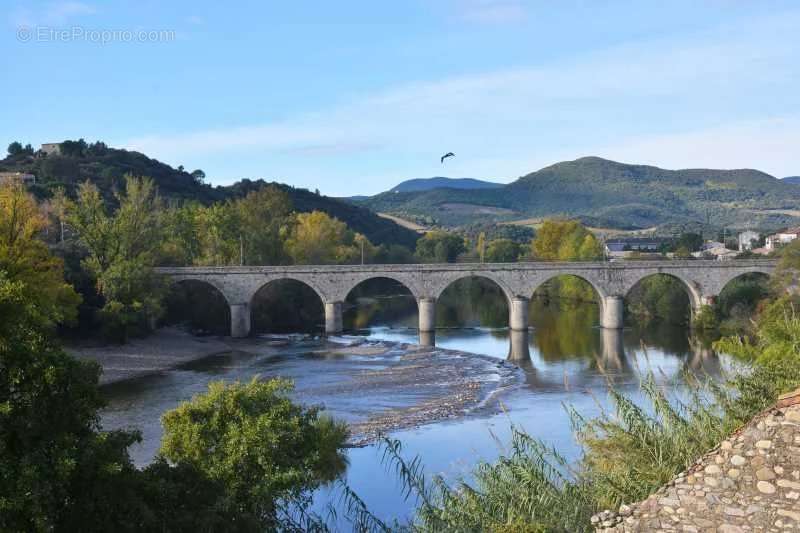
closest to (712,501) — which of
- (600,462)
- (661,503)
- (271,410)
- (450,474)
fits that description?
(661,503)

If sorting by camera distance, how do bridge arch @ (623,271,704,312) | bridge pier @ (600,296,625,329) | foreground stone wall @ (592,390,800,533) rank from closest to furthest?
1. foreground stone wall @ (592,390,800,533)
2. bridge pier @ (600,296,625,329)
3. bridge arch @ (623,271,704,312)

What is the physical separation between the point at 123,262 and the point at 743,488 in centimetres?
3677

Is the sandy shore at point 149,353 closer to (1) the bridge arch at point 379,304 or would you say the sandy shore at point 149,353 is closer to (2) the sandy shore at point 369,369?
(2) the sandy shore at point 369,369

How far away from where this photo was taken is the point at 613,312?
4697 cm

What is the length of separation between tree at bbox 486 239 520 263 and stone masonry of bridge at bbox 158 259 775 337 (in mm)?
34577

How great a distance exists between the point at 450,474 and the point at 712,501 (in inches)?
491

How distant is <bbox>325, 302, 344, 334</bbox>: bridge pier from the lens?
4609 cm

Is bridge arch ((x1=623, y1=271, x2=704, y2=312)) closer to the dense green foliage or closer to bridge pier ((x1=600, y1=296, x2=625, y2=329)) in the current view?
bridge pier ((x1=600, y1=296, x2=625, y2=329))

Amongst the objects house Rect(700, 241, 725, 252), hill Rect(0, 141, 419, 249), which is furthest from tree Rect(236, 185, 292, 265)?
house Rect(700, 241, 725, 252)

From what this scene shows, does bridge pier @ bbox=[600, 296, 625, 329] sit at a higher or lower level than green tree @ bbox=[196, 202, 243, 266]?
lower

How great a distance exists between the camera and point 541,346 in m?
41.8

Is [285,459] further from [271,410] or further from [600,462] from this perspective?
[600,462]

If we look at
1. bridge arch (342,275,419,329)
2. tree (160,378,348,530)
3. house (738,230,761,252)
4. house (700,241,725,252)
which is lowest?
bridge arch (342,275,419,329)

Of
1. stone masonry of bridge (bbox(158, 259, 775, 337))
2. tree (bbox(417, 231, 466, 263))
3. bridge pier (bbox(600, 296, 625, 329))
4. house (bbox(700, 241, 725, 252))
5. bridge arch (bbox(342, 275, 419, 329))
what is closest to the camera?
stone masonry of bridge (bbox(158, 259, 775, 337))
